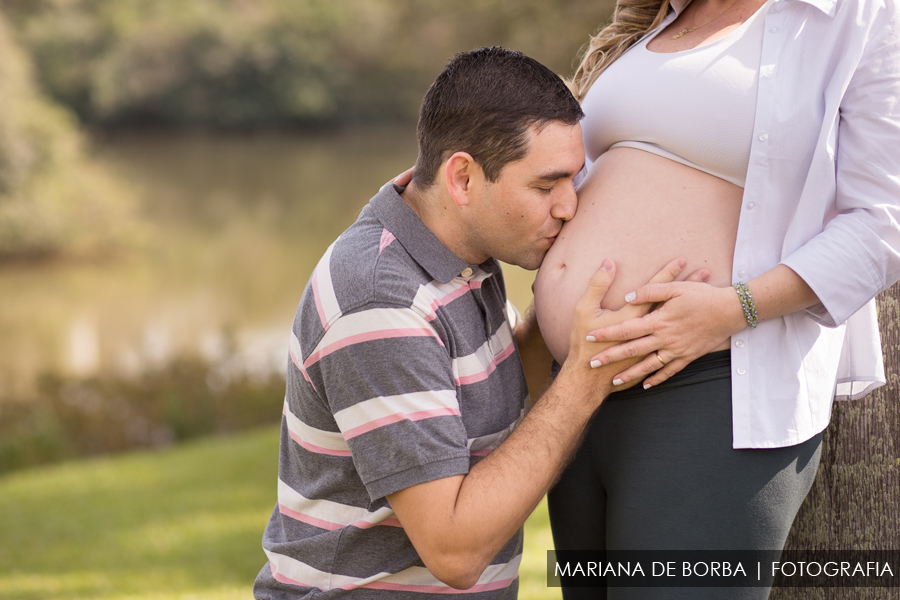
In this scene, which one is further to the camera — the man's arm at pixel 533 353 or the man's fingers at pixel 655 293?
the man's arm at pixel 533 353

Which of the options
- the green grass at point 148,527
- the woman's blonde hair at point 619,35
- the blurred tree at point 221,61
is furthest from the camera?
the blurred tree at point 221,61

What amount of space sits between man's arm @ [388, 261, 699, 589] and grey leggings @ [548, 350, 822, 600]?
4.4 inches

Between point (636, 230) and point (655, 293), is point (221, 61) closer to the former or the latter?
point (636, 230)

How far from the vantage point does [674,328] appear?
1.52m

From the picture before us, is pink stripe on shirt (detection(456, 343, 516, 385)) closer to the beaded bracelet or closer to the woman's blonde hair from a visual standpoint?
the beaded bracelet

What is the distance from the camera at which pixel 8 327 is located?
1325cm

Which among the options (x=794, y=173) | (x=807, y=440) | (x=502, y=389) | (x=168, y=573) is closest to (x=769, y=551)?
(x=807, y=440)

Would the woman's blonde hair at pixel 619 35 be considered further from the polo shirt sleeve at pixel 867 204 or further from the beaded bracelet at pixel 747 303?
the beaded bracelet at pixel 747 303

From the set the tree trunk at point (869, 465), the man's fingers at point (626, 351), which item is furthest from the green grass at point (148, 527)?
the man's fingers at point (626, 351)

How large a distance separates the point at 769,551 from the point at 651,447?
30cm

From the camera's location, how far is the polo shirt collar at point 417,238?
1655 mm

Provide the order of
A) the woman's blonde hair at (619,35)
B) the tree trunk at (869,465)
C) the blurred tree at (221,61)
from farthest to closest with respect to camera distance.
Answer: the blurred tree at (221,61)
the woman's blonde hair at (619,35)
the tree trunk at (869,465)

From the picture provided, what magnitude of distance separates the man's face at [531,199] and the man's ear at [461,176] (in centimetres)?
3

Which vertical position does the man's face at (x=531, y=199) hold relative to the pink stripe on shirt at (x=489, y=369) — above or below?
above
